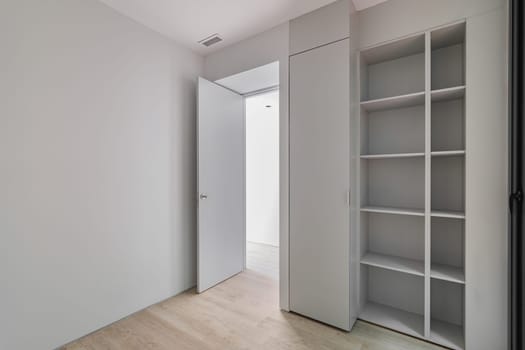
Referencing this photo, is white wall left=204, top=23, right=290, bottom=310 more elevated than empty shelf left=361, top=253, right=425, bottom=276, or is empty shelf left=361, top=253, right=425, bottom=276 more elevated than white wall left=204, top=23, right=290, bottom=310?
white wall left=204, top=23, right=290, bottom=310

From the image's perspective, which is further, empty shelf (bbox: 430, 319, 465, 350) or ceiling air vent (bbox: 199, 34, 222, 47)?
ceiling air vent (bbox: 199, 34, 222, 47)

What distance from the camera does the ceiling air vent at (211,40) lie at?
2430mm

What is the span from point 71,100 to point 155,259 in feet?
5.02

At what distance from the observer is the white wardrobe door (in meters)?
1.89

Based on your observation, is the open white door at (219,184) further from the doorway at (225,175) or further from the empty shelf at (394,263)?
the empty shelf at (394,263)

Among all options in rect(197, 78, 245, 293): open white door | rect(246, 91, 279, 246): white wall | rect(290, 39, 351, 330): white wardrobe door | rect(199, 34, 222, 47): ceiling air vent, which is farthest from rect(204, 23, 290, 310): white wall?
rect(246, 91, 279, 246): white wall

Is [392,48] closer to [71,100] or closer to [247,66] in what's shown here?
[247,66]

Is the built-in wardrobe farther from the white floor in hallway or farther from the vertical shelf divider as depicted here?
the white floor in hallway

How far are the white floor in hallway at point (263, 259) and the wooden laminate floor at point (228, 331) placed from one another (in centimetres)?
74
